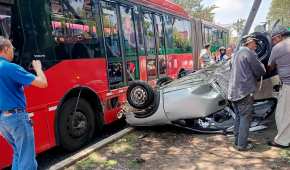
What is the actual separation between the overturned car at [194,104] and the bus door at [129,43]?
1.26m

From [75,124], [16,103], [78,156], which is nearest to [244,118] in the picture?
[78,156]

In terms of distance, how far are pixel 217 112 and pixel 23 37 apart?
3669 millimetres

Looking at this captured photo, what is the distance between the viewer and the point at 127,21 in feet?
25.7

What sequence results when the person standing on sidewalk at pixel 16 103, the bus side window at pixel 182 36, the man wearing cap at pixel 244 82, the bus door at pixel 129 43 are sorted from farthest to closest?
the bus side window at pixel 182 36 → the bus door at pixel 129 43 → the man wearing cap at pixel 244 82 → the person standing on sidewalk at pixel 16 103

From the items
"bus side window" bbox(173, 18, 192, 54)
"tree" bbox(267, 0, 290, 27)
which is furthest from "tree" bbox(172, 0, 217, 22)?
"bus side window" bbox(173, 18, 192, 54)

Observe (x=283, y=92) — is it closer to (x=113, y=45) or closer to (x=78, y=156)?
(x=78, y=156)

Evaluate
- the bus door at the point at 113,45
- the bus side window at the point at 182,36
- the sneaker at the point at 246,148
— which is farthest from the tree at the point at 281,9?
the sneaker at the point at 246,148

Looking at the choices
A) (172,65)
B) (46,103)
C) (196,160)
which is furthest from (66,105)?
(172,65)

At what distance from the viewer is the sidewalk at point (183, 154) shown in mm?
4703

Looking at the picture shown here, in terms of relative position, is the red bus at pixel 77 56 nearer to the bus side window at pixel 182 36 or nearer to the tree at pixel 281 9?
the bus side window at pixel 182 36

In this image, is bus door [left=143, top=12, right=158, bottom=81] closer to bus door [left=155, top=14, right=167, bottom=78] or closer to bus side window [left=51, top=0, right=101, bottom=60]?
bus door [left=155, top=14, right=167, bottom=78]

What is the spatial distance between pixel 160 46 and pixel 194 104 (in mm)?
4051

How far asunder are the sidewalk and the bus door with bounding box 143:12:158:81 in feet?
9.36

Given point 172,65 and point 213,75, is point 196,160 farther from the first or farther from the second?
point 172,65
